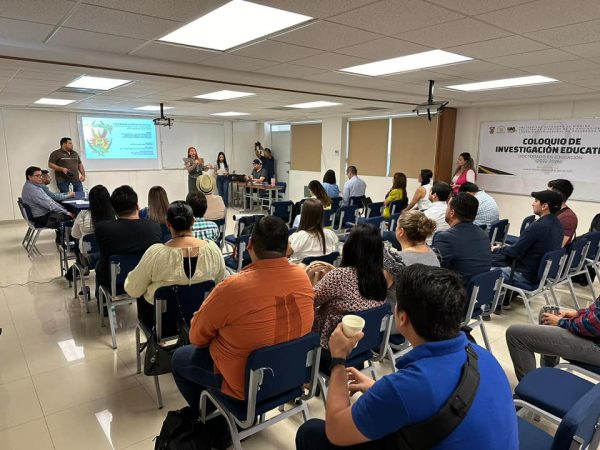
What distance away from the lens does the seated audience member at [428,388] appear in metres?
0.97

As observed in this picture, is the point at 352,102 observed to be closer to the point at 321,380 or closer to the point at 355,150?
the point at 355,150

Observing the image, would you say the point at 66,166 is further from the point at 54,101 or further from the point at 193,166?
the point at 193,166

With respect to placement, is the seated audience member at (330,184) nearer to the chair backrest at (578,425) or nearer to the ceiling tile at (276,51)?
the ceiling tile at (276,51)

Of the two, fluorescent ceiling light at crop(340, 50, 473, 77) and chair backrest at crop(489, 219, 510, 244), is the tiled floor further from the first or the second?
fluorescent ceiling light at crop(340, 50, 473, 77)

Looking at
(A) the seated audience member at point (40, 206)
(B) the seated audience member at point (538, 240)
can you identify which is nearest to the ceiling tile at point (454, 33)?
(B) the seated audience member at point (538, 240)

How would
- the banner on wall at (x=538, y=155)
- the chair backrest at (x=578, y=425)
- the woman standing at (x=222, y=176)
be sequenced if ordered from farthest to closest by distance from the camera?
the woman standing at (x=222, y=176) → the banner on wall at (x=538, y=155) → the chair backrest at (x=578, y=425)

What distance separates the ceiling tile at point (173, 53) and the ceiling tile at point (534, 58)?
268 centimetres

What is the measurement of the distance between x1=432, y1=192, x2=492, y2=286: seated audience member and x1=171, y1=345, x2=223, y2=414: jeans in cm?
198

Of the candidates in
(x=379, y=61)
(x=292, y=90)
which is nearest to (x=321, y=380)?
(x=379, y=61)

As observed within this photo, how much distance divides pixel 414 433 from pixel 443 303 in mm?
354

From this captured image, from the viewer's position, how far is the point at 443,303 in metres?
1.11

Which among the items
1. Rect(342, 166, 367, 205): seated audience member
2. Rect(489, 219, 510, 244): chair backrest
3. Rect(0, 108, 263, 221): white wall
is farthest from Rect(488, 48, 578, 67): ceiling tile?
Rect(0, 108, 263, 221): white wall

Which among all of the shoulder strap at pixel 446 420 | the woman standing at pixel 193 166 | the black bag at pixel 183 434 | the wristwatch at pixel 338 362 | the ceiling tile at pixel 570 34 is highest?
the ceiling tile at pixel 570 34

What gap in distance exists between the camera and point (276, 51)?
3.44 meters
